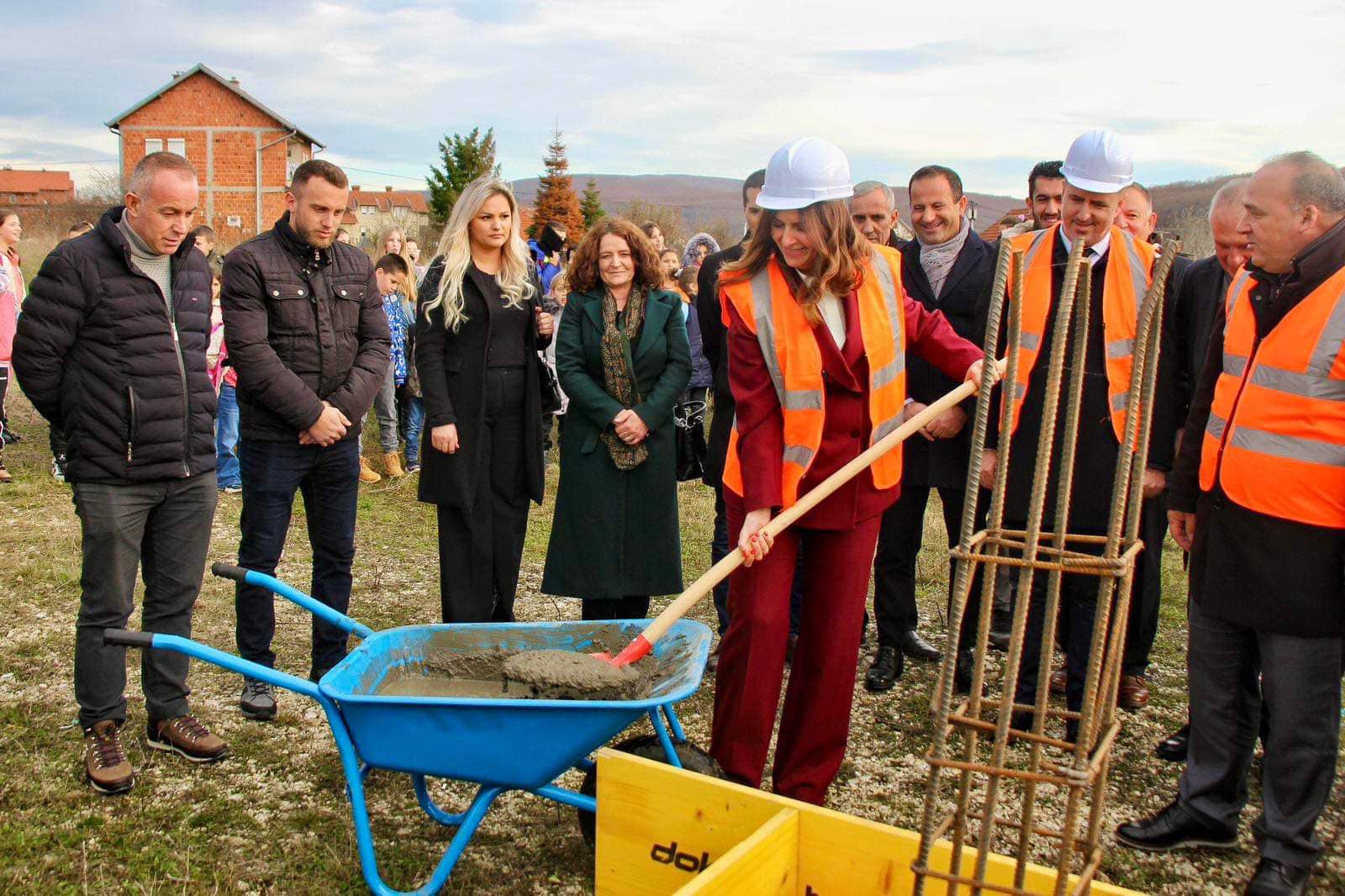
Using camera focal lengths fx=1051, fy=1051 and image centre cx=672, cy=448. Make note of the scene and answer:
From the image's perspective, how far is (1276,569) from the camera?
116 inches

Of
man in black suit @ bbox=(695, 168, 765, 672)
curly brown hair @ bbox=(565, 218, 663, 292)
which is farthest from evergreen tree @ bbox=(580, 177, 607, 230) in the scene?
curly brown hair @ bbox=(565, 218, 663, 292)

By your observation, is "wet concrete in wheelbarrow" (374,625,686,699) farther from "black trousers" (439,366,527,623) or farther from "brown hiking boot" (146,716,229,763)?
"black trousers" (439,366,527,623)

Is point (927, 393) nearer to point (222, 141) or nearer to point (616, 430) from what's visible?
point (616, 430)

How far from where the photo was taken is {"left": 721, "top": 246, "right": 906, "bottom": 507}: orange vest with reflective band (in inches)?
125

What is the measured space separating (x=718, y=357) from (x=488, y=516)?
1255 millimetres

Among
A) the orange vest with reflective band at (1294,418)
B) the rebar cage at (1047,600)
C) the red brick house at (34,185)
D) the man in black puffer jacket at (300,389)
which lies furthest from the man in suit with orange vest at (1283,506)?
the red brick house at (34,185)

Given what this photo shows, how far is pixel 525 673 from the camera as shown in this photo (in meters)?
3.00

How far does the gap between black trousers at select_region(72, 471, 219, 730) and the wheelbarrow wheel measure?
1689mm

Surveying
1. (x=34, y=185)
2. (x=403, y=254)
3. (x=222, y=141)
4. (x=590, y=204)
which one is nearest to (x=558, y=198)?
(x=590, y=204)

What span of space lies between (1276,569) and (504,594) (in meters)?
3.06

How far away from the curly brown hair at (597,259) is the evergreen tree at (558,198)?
41311 millimetres

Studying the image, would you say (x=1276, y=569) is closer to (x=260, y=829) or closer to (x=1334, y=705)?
(x=1334, y=705)

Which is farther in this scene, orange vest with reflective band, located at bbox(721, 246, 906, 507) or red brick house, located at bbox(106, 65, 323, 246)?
red brick house, located at bbox(106, 65, 323, 246)

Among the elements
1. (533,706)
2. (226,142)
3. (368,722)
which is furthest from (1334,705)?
(226,142)
